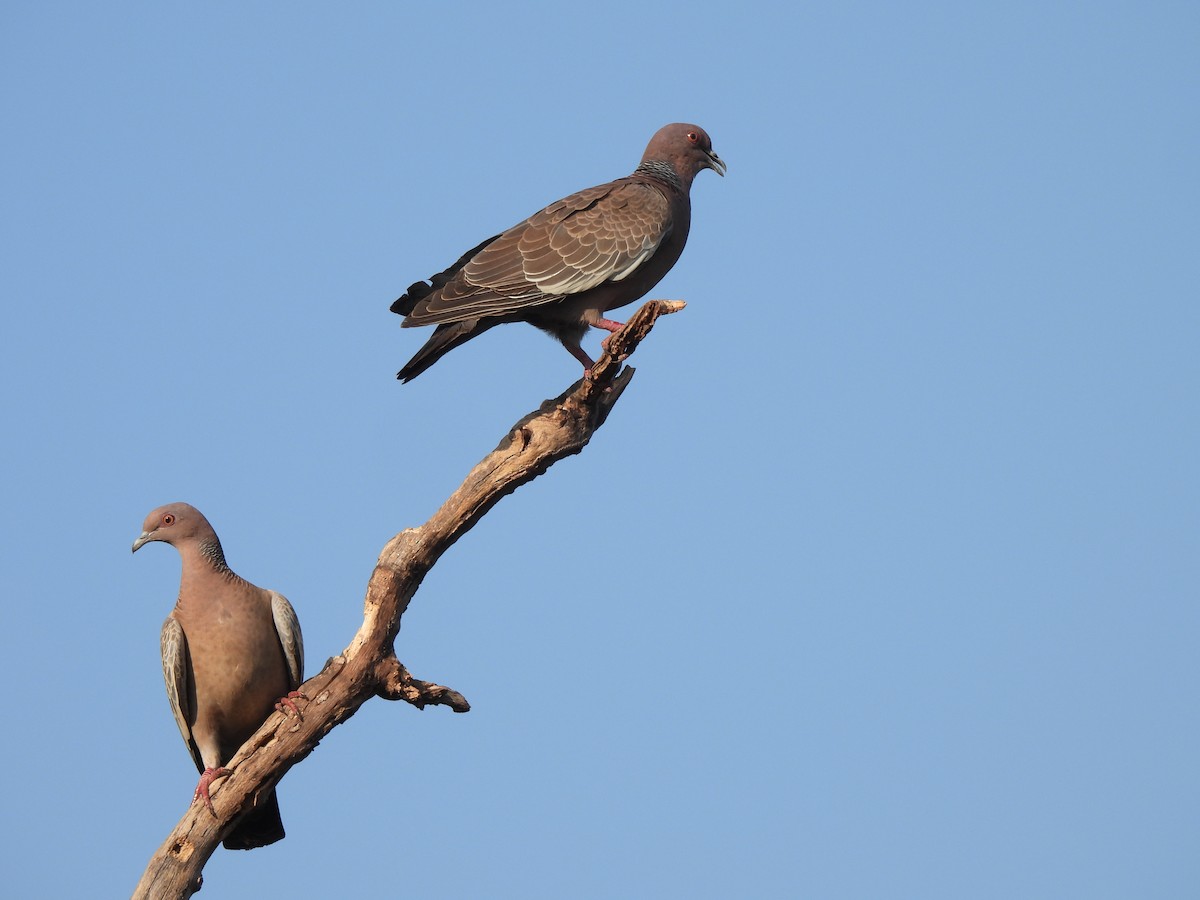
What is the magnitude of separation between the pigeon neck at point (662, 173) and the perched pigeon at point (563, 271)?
0.22m

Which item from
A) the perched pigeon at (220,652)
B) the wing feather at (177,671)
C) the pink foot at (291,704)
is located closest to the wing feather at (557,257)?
the perched pigeon at (220,652)

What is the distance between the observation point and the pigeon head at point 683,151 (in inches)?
376

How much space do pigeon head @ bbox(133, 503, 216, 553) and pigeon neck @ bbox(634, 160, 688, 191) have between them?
13.3 feet

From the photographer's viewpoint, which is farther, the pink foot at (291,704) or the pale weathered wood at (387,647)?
the pink foot at (291,704)

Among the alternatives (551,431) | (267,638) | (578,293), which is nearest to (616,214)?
(578,293)

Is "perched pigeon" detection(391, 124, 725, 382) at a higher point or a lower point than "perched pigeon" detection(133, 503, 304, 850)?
higher

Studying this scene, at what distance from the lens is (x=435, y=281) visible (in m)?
8.58

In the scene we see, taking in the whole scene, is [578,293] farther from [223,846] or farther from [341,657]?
[223,846]

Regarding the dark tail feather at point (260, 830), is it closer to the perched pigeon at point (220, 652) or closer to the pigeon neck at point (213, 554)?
the perched pigeon at point (220, 652)

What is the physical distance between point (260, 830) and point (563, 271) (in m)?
3.91

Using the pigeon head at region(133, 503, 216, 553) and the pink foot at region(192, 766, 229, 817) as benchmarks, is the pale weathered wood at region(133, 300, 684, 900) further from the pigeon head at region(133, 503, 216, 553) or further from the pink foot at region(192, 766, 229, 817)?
the pigeon head at region(133, 503, 216, 553)

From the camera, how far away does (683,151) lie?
9641 millimetres

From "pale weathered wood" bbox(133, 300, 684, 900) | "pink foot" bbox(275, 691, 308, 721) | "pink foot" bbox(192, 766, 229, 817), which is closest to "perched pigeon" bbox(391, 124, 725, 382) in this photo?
"pale weathered wood" bbox(133, 300, 684, 900)

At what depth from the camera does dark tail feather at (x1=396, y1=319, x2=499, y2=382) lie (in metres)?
8.04
